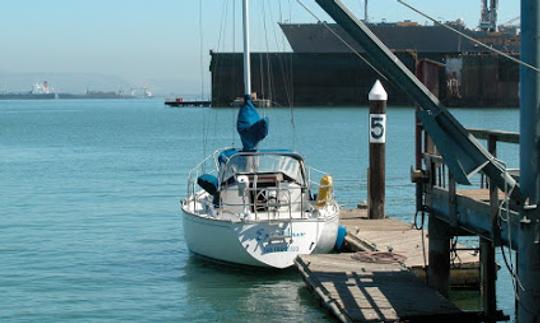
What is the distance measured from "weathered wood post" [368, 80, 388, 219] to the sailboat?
2158 millimetres

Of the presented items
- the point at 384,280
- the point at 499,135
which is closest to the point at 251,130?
the point at 384,280

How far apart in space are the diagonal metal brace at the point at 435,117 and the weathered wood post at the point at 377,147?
900cm

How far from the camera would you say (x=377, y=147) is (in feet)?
69.1

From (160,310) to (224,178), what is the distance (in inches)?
127

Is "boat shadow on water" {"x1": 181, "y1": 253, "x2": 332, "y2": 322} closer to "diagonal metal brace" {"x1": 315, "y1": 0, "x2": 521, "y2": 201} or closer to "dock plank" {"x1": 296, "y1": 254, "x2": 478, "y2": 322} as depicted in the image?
"dock plank" {"x1": 296, "y1": 254, "x2": 478, "y2": 322}

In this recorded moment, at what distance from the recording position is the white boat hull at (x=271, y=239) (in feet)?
56.2

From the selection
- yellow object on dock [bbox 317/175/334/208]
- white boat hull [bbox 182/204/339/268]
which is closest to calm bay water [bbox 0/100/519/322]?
white boat hull [bbox 182/204/339/268]

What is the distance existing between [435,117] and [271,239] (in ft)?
19.5

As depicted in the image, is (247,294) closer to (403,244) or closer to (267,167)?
(403,244)

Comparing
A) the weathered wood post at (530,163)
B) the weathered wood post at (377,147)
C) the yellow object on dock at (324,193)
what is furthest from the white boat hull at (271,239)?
the weathered wood post at (530,163)

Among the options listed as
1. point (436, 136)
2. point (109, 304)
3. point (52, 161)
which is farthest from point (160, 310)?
point (52, 161)

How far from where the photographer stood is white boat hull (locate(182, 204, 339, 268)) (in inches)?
674

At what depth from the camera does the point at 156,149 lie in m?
60.7

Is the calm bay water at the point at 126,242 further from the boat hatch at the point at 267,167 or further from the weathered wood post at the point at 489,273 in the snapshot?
the weathered wood post at the point at 489,273
